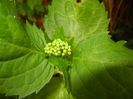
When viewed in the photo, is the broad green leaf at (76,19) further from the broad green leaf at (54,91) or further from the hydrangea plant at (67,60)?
the broad green leaf at (54,91)

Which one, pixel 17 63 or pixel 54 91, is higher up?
pixel 17 63

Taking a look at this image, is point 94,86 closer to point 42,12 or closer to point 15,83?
point 15,83

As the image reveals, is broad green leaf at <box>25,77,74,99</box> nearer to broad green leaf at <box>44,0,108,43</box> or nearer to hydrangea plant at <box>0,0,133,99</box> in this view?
hydrangea plant at <box>0,0,133,99</box>

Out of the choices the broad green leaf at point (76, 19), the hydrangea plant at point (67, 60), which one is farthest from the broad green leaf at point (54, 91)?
the broad green leaf at point (76, 19)

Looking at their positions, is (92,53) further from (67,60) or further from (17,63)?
(17,63)

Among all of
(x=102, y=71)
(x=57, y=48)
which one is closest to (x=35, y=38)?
(x=57, y=48)

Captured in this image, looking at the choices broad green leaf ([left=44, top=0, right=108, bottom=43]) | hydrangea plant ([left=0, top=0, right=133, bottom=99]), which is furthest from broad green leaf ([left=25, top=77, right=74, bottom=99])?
broad green leaf ([left=44, top=0, right=108, bottom=43])

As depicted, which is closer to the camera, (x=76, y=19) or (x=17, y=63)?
(x=17, y=63)
